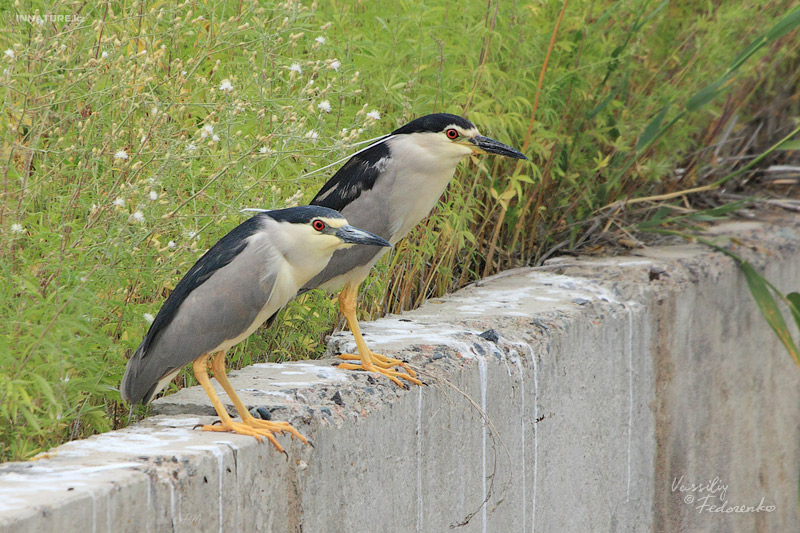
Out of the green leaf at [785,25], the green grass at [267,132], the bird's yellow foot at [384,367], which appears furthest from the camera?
the green leaf at [785,25]

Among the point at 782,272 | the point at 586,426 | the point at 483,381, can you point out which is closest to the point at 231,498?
the point at 483,381

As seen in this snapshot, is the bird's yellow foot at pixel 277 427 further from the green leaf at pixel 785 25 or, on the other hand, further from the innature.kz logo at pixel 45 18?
the green leaf at pixel 785 25

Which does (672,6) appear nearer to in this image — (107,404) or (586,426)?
(586,426)

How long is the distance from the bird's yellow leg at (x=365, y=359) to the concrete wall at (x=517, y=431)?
0.04 m

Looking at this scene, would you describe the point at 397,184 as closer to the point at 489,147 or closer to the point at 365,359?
the point at 489,147

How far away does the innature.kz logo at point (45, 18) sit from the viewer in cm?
241

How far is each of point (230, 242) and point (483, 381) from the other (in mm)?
1137

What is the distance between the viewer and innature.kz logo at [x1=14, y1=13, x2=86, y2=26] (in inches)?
95.0

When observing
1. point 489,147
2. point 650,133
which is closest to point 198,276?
point 489,147

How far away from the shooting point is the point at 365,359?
9.61ft

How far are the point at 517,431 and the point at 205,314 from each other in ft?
4.60

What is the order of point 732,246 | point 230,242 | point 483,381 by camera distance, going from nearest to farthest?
point 230,242
point 483,381
point 732,246

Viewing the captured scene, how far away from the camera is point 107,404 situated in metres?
2.63

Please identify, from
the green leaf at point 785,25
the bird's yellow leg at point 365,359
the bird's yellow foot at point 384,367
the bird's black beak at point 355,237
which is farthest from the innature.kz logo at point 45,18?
the green leaf at point 785,25
